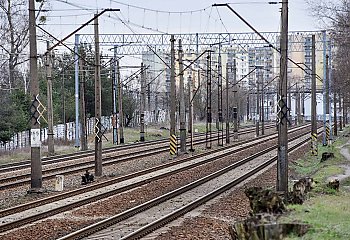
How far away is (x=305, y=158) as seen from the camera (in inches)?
1678

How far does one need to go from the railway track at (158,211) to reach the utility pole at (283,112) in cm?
238

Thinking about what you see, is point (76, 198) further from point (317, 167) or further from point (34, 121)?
point (317, 167)

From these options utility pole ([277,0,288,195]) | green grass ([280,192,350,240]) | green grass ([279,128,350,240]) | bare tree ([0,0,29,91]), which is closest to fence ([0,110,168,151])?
bare tree ([0,0,29,91])

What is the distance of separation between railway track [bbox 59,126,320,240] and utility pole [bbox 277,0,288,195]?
2379mm

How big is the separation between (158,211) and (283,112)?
582 centimetres

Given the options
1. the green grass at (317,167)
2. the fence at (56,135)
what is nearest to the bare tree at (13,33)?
the fence at (56,135)

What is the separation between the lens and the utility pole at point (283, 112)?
21.9m

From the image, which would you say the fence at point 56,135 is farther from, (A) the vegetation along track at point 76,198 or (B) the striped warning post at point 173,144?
(A) the vegetation along track at point 76,198

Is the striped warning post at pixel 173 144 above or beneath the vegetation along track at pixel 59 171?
above

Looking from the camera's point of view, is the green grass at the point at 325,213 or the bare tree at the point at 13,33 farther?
the bare tree at the point at 13,33

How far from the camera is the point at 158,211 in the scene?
63.0ft

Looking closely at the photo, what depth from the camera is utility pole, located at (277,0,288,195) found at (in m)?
21.9

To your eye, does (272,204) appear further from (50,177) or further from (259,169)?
(259,169)

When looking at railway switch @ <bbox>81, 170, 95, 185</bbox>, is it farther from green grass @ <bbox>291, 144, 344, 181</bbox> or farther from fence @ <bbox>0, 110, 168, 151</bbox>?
fence @ <bbox>0, 110, 168, 151</bbox>
